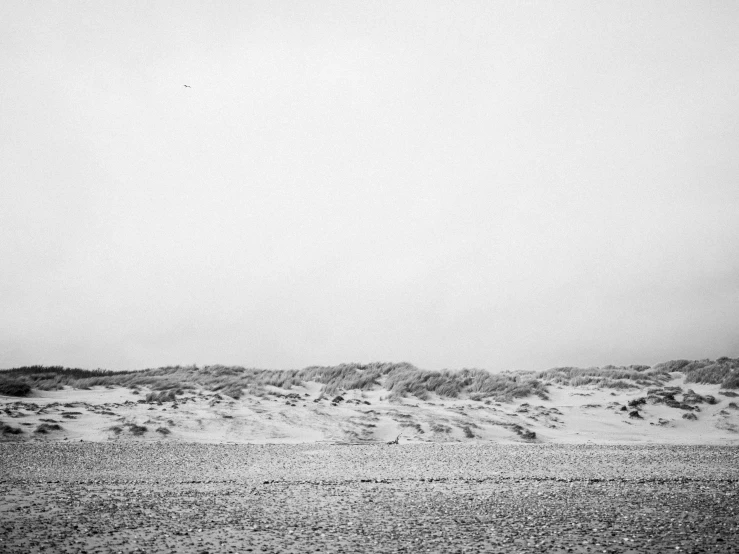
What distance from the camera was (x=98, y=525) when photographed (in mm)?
8016

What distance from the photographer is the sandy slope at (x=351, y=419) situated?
19.0m

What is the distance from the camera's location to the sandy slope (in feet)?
62.2

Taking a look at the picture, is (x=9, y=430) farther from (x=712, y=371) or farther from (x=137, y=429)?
(x=712, y=371)

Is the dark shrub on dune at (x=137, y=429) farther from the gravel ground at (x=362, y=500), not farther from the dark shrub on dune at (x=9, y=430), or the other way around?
the dark shrub on dune at (x=9, y=430)

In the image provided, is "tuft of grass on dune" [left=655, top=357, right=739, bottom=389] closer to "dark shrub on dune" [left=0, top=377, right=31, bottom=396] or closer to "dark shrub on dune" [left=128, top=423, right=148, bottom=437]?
"dark shrub on dune" [left=128, top=423, right=148, bottom=437]

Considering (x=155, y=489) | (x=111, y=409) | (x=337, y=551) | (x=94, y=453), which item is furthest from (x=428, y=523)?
(x=111, y=409)

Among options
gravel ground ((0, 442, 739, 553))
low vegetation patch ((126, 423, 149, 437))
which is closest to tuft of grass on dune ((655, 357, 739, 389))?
gravel ground ((0, 442, 739, 553))

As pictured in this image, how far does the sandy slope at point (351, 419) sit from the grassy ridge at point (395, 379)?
3.65 feet

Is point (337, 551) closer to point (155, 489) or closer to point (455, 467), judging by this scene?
point (155, 489)

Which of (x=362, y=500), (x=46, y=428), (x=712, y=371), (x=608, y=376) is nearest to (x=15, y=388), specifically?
(x=46, y=428)

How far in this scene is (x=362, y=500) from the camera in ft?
32.7

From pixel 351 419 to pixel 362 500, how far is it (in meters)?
11.1

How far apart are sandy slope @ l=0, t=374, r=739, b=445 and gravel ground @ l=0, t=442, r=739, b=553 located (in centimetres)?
282

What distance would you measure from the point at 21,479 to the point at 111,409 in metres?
10.8
